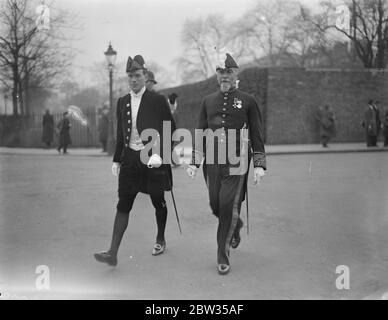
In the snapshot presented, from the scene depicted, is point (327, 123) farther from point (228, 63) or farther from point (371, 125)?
point (228, 63)

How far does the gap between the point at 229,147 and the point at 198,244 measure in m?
1.29

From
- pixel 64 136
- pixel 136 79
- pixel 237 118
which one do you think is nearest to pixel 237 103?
pixel 237 118

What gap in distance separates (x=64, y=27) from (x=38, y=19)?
0.77 meters

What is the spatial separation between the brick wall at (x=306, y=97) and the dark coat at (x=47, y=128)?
890cm

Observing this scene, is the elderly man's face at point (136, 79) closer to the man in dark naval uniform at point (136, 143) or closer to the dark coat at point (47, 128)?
the man in dark naval uniform at point (136, 143)

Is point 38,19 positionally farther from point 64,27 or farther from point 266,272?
point 266,272

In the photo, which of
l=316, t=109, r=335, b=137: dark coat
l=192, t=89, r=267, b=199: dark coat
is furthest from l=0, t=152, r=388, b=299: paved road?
l=316, t=109, r=335, b=137: dark coat


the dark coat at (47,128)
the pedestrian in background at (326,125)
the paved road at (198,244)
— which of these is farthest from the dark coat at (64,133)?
the paved road at (198,244)

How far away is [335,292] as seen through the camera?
3.94 metres

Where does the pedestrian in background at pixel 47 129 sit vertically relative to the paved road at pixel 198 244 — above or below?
above

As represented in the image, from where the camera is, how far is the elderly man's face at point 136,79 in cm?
483

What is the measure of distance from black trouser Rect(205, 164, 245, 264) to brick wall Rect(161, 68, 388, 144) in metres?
17.4

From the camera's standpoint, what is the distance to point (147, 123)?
191 inches
